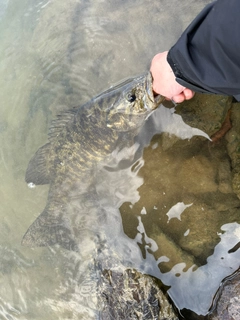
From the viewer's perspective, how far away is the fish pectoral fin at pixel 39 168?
4590 mm

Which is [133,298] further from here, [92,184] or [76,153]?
[76,153]

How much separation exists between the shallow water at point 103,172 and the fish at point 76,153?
0.66ft

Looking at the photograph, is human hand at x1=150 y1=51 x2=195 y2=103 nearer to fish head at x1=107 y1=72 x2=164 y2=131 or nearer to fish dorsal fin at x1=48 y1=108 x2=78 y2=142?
fish head at x1=107 y1=72 x2=164 y2=131

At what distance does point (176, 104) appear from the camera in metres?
4.29

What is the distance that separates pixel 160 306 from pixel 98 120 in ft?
8.46

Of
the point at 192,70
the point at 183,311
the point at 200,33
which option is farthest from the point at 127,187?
the point at 200,33

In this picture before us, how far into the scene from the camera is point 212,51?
2.68 metres

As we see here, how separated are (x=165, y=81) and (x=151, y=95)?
1.24ft

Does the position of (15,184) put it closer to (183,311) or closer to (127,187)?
(127,187)

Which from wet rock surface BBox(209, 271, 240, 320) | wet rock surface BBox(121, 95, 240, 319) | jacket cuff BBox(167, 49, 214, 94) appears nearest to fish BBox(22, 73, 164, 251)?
wet rock surface BBox(121, 95, 240, 319)

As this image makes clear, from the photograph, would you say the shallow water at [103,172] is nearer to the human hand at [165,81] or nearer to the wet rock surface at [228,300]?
the wet rock surface at [228,300]

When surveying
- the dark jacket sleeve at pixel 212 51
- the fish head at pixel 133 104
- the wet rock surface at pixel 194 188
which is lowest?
the wet rock surface at pixel 194 188

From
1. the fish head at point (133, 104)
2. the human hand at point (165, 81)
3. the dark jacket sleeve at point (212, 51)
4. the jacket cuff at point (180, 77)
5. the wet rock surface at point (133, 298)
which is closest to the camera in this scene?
the dark jacket sleeve at point (212, 51)

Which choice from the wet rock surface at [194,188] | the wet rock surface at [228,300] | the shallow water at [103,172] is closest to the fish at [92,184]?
the shallow water at [103,172]
